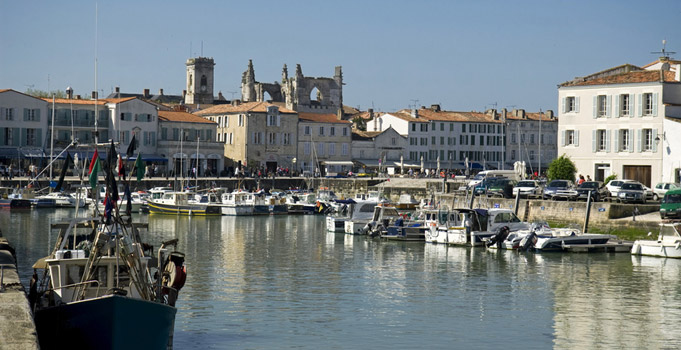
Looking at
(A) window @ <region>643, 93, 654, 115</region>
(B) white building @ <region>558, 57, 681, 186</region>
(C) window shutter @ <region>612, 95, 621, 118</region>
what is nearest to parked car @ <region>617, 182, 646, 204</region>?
(B) white building @ <region>558, 57, 681, 186</region>

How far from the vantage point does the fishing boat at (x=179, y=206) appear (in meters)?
68.4

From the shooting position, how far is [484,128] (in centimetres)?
11806

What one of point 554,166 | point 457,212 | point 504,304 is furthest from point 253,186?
Result: point 504,304

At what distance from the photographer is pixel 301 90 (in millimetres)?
133875

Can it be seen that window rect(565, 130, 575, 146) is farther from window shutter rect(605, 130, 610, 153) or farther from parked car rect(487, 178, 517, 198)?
parked car rect(487, 178, 517, 198)

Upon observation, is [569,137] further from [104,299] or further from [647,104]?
[104,299]

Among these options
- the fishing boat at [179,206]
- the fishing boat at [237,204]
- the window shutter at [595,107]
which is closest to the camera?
the window shutter at [595,107]

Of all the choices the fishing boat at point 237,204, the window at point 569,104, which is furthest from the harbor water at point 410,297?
the window at point 569,104

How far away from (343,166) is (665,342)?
81991mm

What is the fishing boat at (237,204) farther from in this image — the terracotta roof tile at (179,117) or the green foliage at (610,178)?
the terracotta roof tile at (179,117)

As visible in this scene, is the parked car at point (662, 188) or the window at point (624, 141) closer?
the parked car at point (662, 188)

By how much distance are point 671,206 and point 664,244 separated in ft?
17.6

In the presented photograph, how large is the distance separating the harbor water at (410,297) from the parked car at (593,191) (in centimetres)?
980

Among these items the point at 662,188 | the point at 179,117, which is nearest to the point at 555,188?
the point at 662,188
